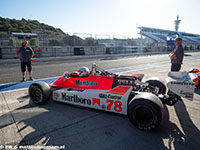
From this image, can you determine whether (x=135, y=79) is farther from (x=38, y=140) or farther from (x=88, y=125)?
(x=38, y=140)

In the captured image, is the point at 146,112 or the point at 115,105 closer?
the point at 146,112

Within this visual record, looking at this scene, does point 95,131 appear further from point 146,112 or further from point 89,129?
point 146,112

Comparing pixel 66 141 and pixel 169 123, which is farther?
pixel 169 123

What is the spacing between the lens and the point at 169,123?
3.15 metres

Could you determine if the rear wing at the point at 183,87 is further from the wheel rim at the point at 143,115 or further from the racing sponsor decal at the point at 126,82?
the racing sponsor decal at the point at 126,82

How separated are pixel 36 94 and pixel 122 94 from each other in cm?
241

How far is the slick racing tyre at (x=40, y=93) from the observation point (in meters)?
3.98

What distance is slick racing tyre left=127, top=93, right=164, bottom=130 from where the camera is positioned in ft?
8.87

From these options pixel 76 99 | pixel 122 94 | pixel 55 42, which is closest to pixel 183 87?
pixel 122 94

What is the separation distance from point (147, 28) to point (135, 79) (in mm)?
66410

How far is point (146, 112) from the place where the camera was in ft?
9.45

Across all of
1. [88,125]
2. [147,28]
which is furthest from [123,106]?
[147,28]

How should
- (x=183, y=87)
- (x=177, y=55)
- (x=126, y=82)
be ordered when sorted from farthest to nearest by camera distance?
(x=177, y=55)
(x=126, y=82)
(x=183, y=87)

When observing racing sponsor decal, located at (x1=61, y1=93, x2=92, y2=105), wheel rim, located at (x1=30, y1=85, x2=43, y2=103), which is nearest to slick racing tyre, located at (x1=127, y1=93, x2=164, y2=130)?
racing sponsor decal, located at (x1=61, y1=93, x2=92, y2=105)
